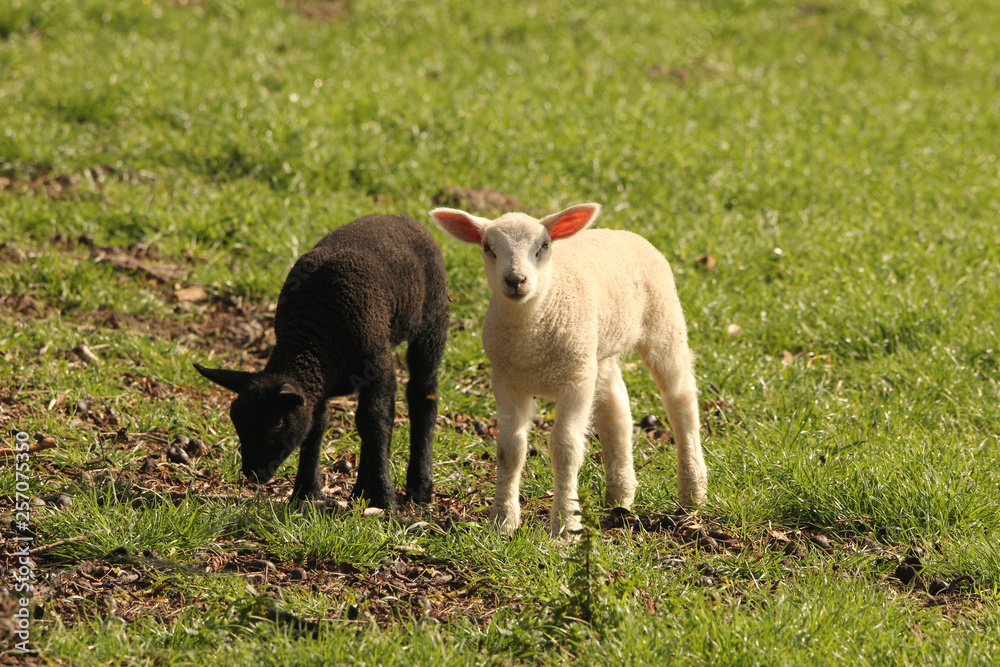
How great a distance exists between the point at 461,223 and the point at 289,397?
3.57 ft

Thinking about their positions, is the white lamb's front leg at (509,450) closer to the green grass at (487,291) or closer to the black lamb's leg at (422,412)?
the green grass at (487,291)

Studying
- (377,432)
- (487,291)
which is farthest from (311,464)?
(487,291)

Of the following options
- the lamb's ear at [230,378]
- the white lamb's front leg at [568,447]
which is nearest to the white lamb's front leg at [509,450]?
the white lamb's front leg at [568,447]

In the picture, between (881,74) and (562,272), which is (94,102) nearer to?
(562,272)

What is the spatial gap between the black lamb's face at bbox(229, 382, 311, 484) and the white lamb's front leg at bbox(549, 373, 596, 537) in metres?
1.11

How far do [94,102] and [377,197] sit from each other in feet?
8.91

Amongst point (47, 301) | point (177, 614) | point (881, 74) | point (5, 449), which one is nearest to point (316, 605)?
point (177, 614)

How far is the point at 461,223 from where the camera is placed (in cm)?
461

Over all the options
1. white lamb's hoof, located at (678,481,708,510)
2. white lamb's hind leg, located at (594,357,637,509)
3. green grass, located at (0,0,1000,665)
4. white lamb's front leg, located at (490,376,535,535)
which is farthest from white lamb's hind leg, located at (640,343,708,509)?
white lamb's front leg, located at (490,376,535,535)

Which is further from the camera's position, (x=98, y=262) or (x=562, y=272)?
(x=98, y=262)

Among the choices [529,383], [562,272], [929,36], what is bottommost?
[529,383]

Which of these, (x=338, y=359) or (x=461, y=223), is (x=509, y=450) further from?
(x=461, y=223)

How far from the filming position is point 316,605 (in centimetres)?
397

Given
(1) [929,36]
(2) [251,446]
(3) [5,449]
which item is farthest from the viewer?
(1) [929,36]
